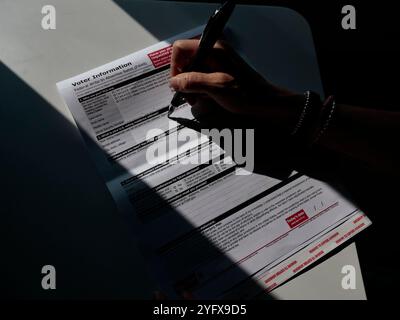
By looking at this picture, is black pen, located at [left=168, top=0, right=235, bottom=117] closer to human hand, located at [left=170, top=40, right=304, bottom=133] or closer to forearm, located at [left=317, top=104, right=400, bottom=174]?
human hand, located at [left=170, top=40, right=304, bottom=133]

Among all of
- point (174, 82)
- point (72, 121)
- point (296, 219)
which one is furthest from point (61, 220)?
point (296, 219)

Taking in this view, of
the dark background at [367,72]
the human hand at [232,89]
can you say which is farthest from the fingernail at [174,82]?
the dark background at [367,72]

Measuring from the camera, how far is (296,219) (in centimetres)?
73

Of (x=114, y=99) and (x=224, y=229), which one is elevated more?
(x=114, y=99)

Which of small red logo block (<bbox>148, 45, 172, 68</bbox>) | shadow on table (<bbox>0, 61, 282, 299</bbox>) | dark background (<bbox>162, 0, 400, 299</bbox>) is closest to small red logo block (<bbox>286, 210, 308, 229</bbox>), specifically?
shadow on table (<bbox>0, 61, 282, 299</bbox>)

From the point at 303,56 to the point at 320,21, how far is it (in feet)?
2.15

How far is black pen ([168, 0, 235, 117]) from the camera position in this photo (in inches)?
27.7

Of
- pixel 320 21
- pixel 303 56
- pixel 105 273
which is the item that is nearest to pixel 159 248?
pixel 105 273

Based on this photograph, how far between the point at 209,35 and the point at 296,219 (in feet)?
1.23

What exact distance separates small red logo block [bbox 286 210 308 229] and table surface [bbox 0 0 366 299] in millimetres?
89

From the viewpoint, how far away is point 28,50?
0.77 metres

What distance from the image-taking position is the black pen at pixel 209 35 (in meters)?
0.70

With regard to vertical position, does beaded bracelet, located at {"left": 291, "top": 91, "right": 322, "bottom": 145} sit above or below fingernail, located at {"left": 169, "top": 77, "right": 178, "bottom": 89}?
below
